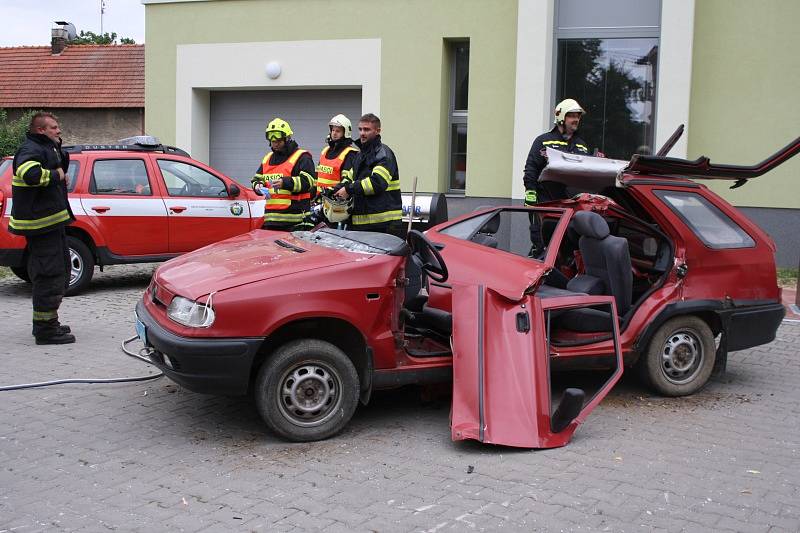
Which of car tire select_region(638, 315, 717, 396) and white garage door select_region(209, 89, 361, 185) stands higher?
white garage door select_region(209, 89, 361, 185)

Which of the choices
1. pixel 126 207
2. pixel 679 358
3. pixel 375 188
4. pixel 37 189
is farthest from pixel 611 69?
pixel 37 189

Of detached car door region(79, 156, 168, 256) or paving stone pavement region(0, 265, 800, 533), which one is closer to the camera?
paving stone pavement region(0, 265, 800, 533)

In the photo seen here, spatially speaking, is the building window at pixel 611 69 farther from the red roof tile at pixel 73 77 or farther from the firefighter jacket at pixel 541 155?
the red roof tile at pixel 73 77

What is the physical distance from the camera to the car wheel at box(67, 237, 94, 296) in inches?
395

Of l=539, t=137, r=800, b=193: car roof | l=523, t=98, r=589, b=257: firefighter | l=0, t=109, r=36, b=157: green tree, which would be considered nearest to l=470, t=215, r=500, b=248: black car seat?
l=539, t=137, r=800, b=193: car roof

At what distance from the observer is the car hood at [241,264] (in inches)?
199

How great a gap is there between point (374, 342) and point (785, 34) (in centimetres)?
1071

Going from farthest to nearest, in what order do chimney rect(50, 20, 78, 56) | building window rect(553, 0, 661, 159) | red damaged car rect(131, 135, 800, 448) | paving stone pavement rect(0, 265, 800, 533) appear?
chimney rect(50, 20, 78, 56)
building window rect(553, 0, 661, 159)
red damaged car rect(131, 135, 800, 448)
paving stone pavement rect(0, 265, 800, 533)

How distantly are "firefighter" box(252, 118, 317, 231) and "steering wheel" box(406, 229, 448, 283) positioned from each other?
3403 millimetres

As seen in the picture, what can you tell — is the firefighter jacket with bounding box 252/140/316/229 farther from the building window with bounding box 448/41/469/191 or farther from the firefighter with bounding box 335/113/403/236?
the building window with bounding box 448/41/469/191

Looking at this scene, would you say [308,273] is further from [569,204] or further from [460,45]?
[460,45]

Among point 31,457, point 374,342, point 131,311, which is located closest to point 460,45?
point 131,311

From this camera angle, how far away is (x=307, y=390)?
5.12 m

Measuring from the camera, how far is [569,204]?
6.48 meters
